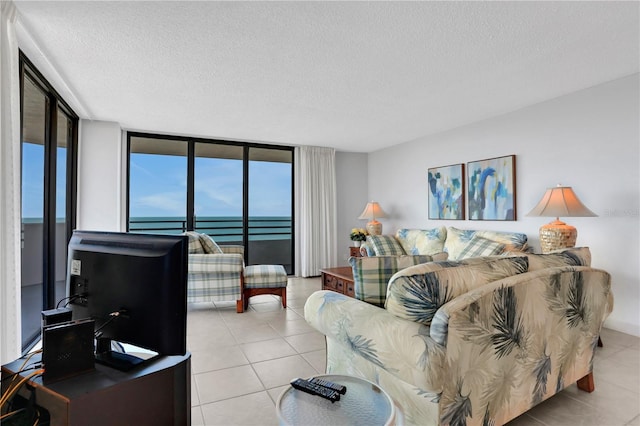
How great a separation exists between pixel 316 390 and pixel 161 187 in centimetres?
507

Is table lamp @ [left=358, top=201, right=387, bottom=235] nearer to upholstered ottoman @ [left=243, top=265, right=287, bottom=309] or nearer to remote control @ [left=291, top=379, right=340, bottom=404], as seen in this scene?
upholstered ottoman @ [left=243, top=265, right=287, bottom=309]

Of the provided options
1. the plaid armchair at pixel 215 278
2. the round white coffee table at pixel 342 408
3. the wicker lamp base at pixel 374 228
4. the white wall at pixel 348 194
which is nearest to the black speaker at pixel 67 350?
the round white coffee table at pixel 342 408

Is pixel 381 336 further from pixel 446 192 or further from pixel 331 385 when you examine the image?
pixel 446 192

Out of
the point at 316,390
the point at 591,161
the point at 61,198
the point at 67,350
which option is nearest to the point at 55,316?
the point at 67,350

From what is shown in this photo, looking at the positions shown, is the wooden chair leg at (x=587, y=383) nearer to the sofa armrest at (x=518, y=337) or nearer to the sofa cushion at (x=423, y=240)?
the sofa armrest at (x=518, y=337)

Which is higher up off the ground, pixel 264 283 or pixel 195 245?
pixel 195 245

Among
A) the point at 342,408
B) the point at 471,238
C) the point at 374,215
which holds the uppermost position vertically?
the point at 374,215

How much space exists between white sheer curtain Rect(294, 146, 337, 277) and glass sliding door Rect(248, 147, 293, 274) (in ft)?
0.86

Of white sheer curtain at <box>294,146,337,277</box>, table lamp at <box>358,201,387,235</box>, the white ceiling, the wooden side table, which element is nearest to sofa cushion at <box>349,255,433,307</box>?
the white ceiling

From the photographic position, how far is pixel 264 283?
404cm

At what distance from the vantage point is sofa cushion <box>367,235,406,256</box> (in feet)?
16.4

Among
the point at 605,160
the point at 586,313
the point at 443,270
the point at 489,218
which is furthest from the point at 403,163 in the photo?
the point at 443,270

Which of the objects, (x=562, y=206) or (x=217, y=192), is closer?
(x=562, y=206)

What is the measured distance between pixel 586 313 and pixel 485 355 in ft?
3.13
